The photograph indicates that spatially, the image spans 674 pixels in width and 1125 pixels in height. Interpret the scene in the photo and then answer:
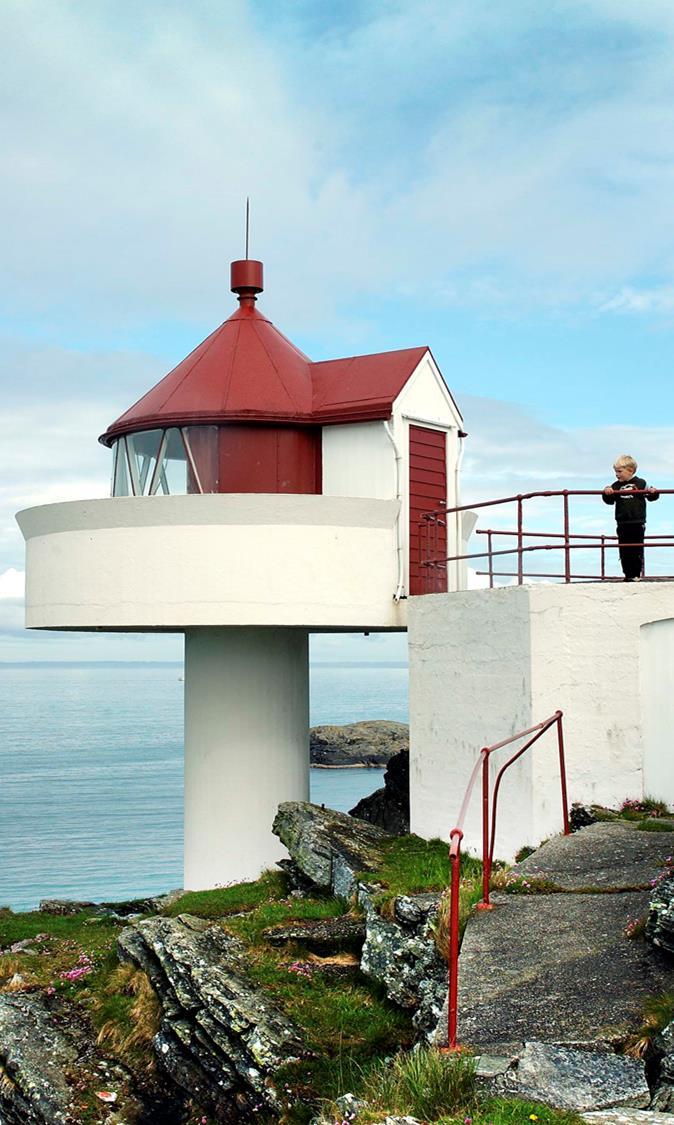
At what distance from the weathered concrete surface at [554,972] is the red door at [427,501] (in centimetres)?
770

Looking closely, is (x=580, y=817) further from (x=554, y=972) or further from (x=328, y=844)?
(x=554, y=972)

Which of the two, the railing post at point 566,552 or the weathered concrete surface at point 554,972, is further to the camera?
the railing post at point 566,552

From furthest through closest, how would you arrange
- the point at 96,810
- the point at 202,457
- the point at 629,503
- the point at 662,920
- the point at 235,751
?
the point at 96,810 < the point at 235,751 < the point at 202,457 < the point at 629,503 < the point at 662,920

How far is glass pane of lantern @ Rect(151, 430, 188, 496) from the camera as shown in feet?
61.8

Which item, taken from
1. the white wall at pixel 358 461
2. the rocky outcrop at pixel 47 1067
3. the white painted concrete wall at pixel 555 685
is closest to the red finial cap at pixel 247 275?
the white wall at pixel 358 461

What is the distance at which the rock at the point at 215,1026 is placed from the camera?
10.8 metres

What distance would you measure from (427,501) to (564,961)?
10.3m

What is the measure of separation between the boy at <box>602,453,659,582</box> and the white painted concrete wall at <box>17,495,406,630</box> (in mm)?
3550

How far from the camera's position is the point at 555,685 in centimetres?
1516

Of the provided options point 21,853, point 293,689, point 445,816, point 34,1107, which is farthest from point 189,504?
point 21,853

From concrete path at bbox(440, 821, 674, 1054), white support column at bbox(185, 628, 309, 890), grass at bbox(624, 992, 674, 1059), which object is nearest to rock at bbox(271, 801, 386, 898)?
white support column at bbox(185, 628, 309, 890)

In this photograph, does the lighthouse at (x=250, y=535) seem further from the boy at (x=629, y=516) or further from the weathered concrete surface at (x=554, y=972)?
the weathered concrete surface at (x=554, y=972)

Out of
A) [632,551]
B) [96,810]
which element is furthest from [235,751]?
[96,810]

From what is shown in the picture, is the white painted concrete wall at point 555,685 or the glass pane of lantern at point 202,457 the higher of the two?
the glass pane of lantern at point 202,457
